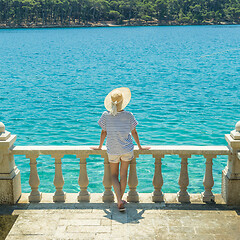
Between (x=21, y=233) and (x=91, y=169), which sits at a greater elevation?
(x=21, y=233)

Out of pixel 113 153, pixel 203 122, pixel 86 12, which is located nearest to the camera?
pixel 113 153

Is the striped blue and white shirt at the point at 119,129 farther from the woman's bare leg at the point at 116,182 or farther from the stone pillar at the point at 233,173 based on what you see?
the stone pillar at the point at 233,173

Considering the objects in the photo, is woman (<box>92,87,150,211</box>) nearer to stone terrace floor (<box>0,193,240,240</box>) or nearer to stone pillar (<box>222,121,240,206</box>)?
stone terrace floor (<box>0,193,240,240</box>)

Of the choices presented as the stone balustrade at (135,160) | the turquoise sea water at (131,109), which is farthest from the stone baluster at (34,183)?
the turquoise sea water at (131,109)

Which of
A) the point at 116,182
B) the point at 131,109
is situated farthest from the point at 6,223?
the point at 131,109

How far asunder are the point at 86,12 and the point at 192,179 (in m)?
180

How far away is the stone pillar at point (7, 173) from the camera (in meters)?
5.68

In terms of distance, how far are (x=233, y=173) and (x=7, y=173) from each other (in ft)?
10.9

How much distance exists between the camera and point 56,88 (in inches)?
1042

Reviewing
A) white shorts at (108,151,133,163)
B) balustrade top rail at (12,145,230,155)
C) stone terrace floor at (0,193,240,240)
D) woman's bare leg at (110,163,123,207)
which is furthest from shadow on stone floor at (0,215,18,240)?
white shorts at (108,151,133,163)

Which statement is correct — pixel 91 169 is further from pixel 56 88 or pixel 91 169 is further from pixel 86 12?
pixel 86 12

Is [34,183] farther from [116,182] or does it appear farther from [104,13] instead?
[104,13]

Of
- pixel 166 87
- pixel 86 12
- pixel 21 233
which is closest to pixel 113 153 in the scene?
pixel 21 233

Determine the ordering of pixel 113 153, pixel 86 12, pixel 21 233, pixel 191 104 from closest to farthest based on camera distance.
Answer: pixel 21 233 < pixel 113 153 < pixel 191 104 < pixel 86 12
